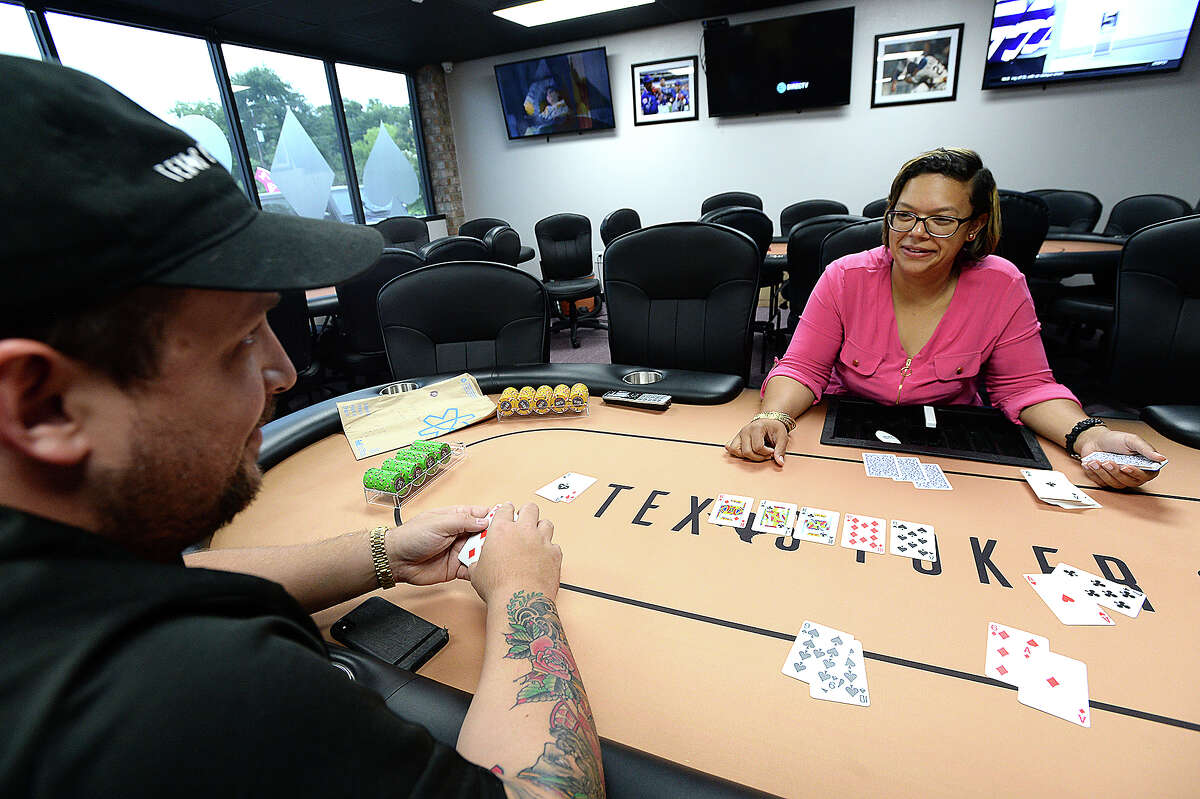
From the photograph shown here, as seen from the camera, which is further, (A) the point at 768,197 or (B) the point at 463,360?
(A) the point at 768,197

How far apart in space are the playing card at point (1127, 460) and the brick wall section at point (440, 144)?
7.54 m

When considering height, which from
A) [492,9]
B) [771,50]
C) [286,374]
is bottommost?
[286,374]

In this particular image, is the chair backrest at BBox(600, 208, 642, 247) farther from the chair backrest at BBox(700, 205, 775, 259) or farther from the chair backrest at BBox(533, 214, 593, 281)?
the chair backrest at BBox(700, 205, 775, 259)

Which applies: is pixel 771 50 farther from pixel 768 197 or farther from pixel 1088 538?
pixel 1088 538

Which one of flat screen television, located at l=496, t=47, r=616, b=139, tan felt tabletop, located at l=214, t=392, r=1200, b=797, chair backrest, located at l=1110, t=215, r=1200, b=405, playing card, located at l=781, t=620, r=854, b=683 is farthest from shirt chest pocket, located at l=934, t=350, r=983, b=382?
flat screen television, located at l=496, t=47, r=616, b=139

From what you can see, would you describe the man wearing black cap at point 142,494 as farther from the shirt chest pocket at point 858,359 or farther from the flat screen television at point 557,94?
the flat screen television at point 557,94

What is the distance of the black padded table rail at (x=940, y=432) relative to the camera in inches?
47.0

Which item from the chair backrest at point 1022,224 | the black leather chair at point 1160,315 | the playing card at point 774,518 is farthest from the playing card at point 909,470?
the chair backrest at point 1022,224

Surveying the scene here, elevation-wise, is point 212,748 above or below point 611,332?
above

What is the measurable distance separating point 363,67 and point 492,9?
92.9 inches

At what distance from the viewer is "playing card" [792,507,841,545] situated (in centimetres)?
96

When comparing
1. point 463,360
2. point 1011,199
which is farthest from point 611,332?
point 1011,199

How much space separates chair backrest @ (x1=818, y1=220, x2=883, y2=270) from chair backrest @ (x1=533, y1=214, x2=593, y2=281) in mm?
3472

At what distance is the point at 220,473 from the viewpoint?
0.52m
